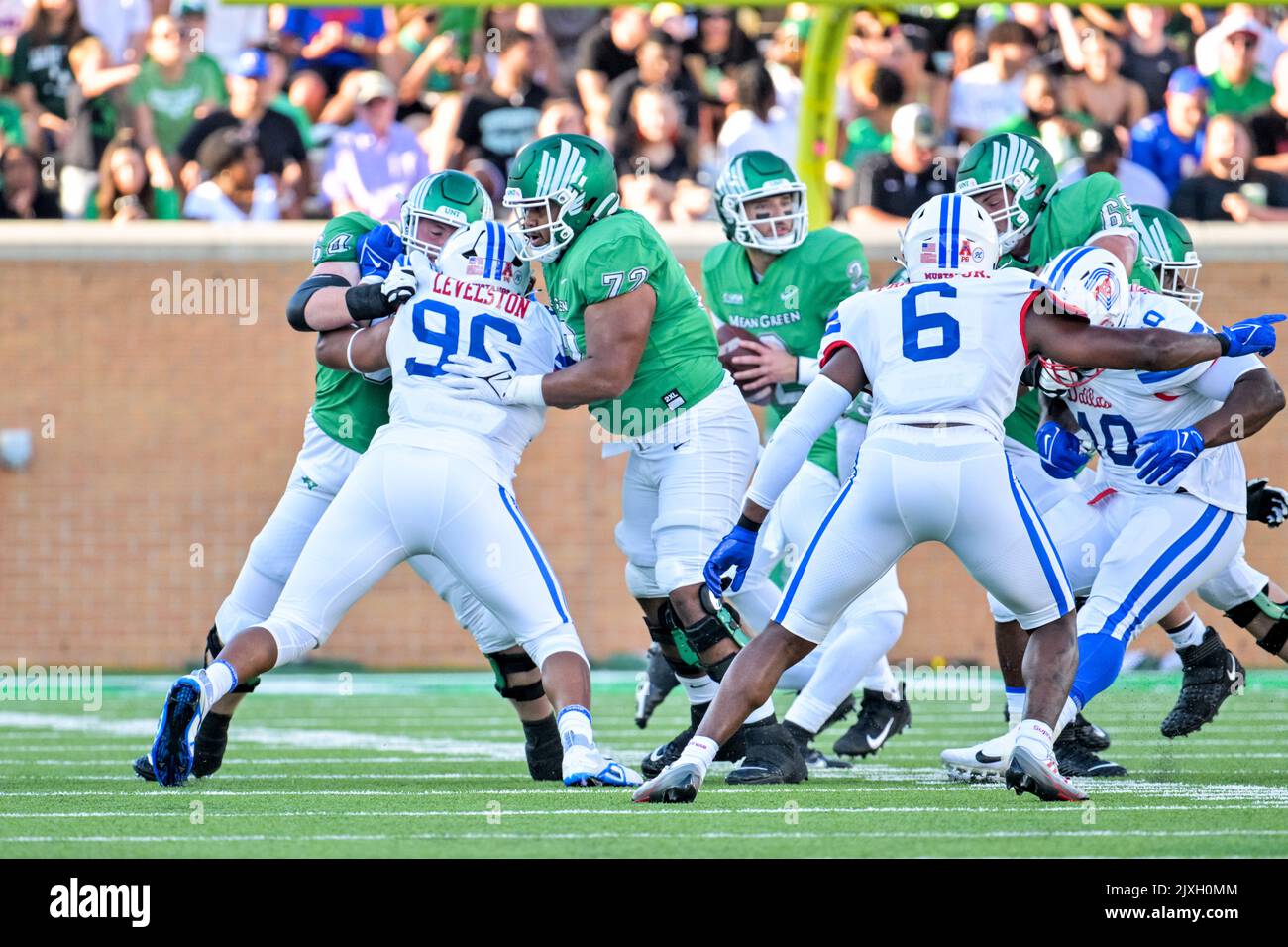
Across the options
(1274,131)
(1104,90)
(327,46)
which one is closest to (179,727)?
(327,46)

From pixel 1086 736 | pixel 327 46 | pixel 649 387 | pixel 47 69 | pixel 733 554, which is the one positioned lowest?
pixel 1086 736

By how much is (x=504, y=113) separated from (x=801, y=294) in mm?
5587

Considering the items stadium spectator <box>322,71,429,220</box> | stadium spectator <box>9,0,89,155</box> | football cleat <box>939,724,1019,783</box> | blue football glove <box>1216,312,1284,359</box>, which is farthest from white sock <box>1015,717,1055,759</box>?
stadium spectator <box>9,0,89,155</box>

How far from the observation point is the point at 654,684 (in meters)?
7.57

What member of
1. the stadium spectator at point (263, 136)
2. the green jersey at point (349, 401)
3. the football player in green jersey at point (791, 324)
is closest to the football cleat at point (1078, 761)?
the football player in green jersey at point (791, 324)

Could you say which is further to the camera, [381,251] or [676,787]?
[381,251]

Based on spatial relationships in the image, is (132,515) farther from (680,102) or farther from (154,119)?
(680,102)

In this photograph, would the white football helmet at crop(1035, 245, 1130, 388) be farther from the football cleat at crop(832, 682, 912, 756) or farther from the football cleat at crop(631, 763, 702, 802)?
the football cleat at crop(832, 682, 912, 756)

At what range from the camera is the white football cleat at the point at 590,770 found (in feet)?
18.2

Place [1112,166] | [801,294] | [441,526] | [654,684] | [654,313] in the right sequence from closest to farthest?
[441,526] → [654,313] → [801,294] → [654,684] → [1112,166]

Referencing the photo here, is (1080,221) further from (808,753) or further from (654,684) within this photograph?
(654,684)

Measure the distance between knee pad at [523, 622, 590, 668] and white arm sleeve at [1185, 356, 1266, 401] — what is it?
7.00ft

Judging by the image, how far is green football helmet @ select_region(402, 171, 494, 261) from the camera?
6051 millimetres
